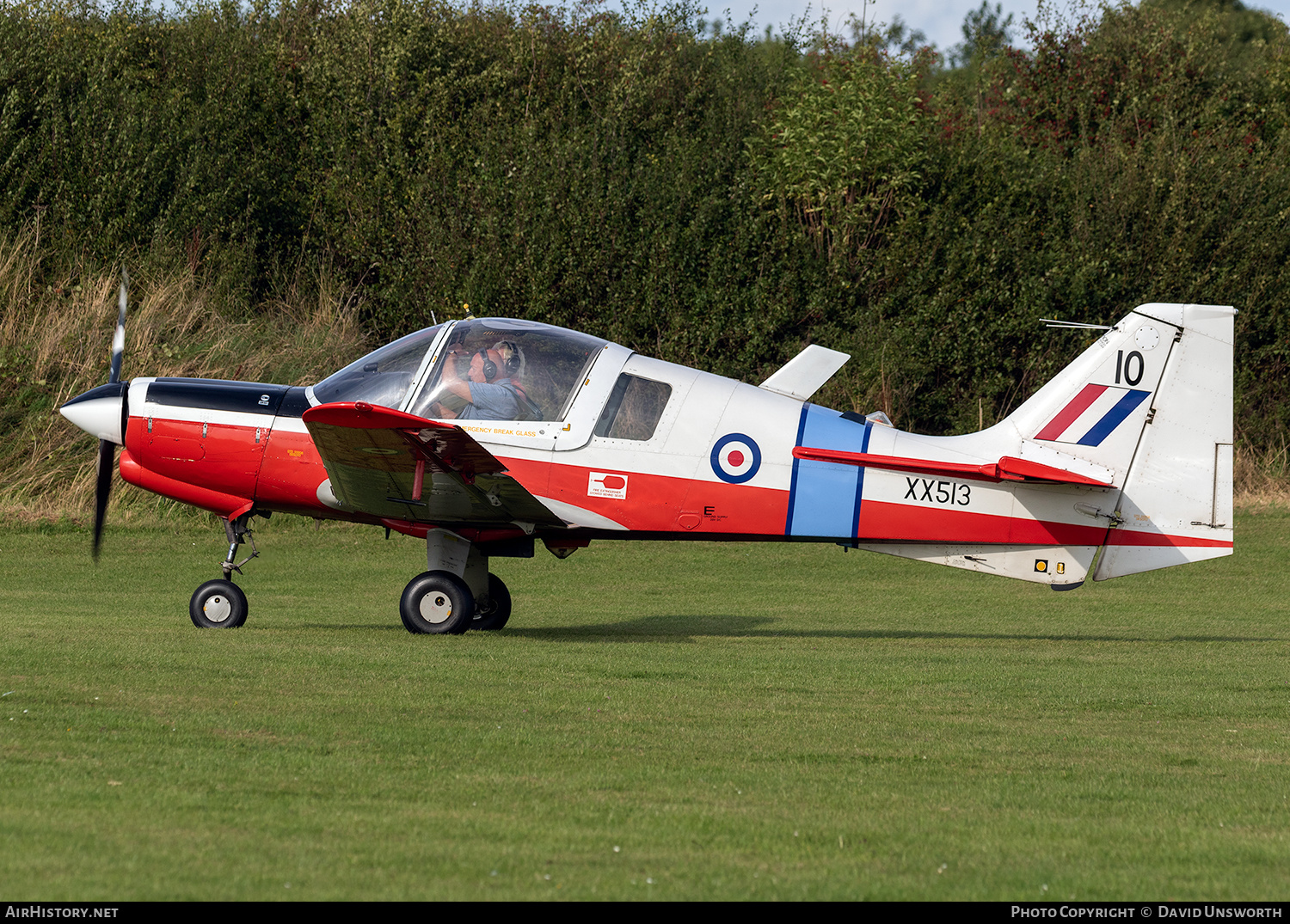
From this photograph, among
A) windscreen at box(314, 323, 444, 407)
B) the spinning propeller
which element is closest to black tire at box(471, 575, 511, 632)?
windscreen at box(314, 323, 444, 407)

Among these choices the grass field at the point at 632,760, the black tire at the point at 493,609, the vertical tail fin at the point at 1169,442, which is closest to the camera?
the grass field at the point at 632,760

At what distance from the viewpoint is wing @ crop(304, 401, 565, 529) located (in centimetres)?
963

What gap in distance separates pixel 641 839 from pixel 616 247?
2277 centimetres

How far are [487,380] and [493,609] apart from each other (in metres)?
2.28

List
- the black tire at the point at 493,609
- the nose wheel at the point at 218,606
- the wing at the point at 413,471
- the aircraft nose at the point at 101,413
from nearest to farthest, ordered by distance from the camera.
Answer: the wing at the point at 413,471
the nose wheel at the point at 218,606
the aircraft nose at the point at 101,413
the black tire at the point at 493,609

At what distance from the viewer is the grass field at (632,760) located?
4426mm

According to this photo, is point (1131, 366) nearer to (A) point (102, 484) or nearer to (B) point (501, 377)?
(B) point (501, 377)

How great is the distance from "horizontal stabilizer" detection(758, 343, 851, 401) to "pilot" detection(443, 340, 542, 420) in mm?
2071

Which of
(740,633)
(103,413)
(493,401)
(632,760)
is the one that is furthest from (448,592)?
(632,760)

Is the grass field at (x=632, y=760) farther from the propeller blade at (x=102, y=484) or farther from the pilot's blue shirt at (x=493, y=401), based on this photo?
the pilot's blue shirt at (x=493, y=401)

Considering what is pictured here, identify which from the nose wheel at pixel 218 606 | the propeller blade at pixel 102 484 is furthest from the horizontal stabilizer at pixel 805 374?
the propeller blade at pixel 102 484

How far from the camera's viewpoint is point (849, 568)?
1917 cm

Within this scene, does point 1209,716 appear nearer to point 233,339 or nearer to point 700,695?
point 700,695

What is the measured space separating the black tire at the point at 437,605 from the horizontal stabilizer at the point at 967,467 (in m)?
2.95
